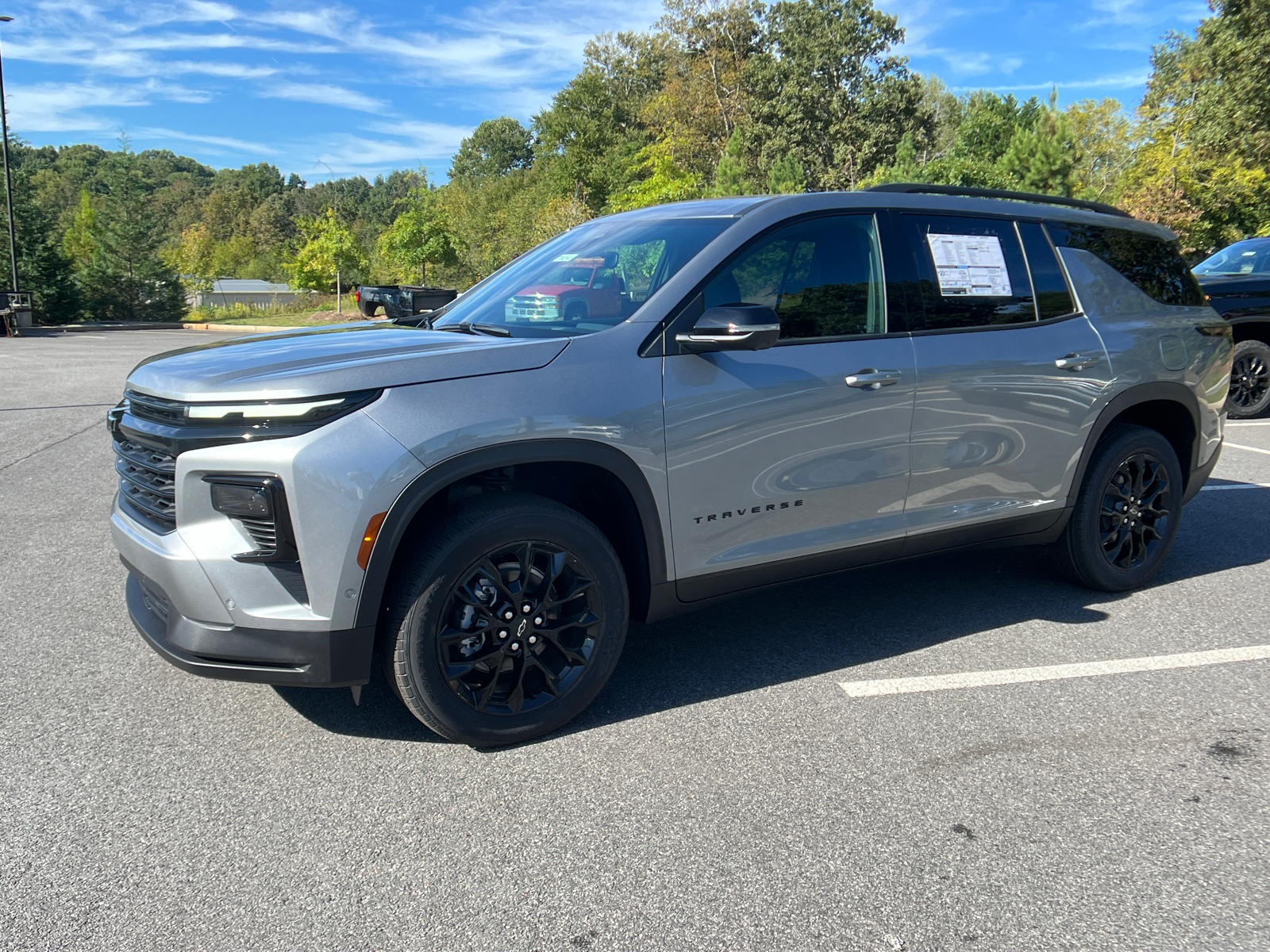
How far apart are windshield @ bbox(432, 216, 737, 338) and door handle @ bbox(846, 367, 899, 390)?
2.48ft

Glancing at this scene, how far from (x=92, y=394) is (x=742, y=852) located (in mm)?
12564

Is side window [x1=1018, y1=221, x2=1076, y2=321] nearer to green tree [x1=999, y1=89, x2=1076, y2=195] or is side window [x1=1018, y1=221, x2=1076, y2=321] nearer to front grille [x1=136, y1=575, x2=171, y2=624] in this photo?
front grille [x1=136, y1=575, x2=171, y2=624]

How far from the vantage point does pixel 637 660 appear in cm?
406

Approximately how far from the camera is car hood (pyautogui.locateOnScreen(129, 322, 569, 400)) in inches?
113

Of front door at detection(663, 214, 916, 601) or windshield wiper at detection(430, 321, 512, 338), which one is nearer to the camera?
front door at detection(663, 214, 916, 601)

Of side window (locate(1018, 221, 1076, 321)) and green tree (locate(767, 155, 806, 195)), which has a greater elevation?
green tree (locate(767, 155, 806, 195))

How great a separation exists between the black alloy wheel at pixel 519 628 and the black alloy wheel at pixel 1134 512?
111 inches

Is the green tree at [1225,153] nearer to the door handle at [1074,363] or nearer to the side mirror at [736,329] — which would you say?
the door handle at [1074,363]

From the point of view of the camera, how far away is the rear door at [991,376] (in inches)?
158

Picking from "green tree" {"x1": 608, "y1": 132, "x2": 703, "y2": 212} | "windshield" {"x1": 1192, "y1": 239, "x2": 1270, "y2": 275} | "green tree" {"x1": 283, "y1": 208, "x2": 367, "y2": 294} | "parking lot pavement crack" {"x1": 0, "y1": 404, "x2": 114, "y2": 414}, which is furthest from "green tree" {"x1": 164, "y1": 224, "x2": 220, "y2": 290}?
"windshield" {"x1": 1192, "y1": 239, "x2": 1270, "y2": 275}

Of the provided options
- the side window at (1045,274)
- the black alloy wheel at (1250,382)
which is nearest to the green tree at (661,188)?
the black alloy wheel at (1250,382)

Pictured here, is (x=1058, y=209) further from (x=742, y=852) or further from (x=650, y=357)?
(x=742, y=852)

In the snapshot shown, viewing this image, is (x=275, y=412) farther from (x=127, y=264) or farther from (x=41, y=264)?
(x=127, y=264)

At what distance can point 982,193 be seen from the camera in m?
4.47
